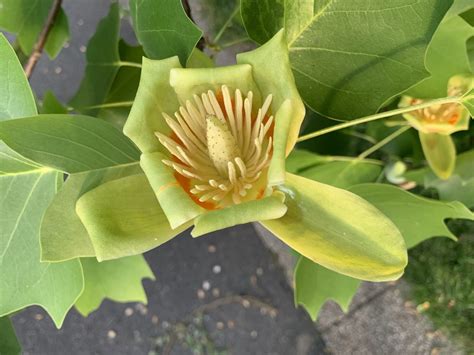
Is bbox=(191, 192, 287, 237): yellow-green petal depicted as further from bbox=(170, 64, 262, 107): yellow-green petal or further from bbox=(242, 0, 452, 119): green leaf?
bbox=(242, 0, 452, 119): green leaf

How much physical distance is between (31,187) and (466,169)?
2.36 ft

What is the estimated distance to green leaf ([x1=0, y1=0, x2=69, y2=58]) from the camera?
0.89 metres

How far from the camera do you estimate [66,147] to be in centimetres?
64

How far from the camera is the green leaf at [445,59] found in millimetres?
775

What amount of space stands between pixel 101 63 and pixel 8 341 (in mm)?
443

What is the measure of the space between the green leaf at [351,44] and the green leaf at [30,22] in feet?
1.40

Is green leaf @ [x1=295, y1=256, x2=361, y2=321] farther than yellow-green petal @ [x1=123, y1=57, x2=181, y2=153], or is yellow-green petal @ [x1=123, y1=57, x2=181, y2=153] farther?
green leaf @ [x1=295, y1=256, x2=361, y2=321]

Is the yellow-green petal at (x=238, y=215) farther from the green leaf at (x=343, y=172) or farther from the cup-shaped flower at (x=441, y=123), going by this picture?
the green leaf at (x=343, y=172)

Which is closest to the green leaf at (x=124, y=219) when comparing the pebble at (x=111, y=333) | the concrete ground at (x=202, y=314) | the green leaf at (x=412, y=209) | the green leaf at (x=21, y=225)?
the green leaf at (x=21, y=225)

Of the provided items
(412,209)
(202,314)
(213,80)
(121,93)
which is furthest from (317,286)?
(202,314)

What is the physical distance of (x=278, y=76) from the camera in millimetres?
505

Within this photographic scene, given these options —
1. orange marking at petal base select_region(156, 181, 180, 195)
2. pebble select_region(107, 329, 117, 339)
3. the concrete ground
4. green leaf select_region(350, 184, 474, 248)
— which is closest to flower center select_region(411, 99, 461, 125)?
green leaf select_region(350, 184, 474, 248)

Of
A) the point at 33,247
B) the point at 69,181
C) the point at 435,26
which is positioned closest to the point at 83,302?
the point at 33,247

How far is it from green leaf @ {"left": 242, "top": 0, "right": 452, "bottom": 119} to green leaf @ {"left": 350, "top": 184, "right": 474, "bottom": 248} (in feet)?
0.71
